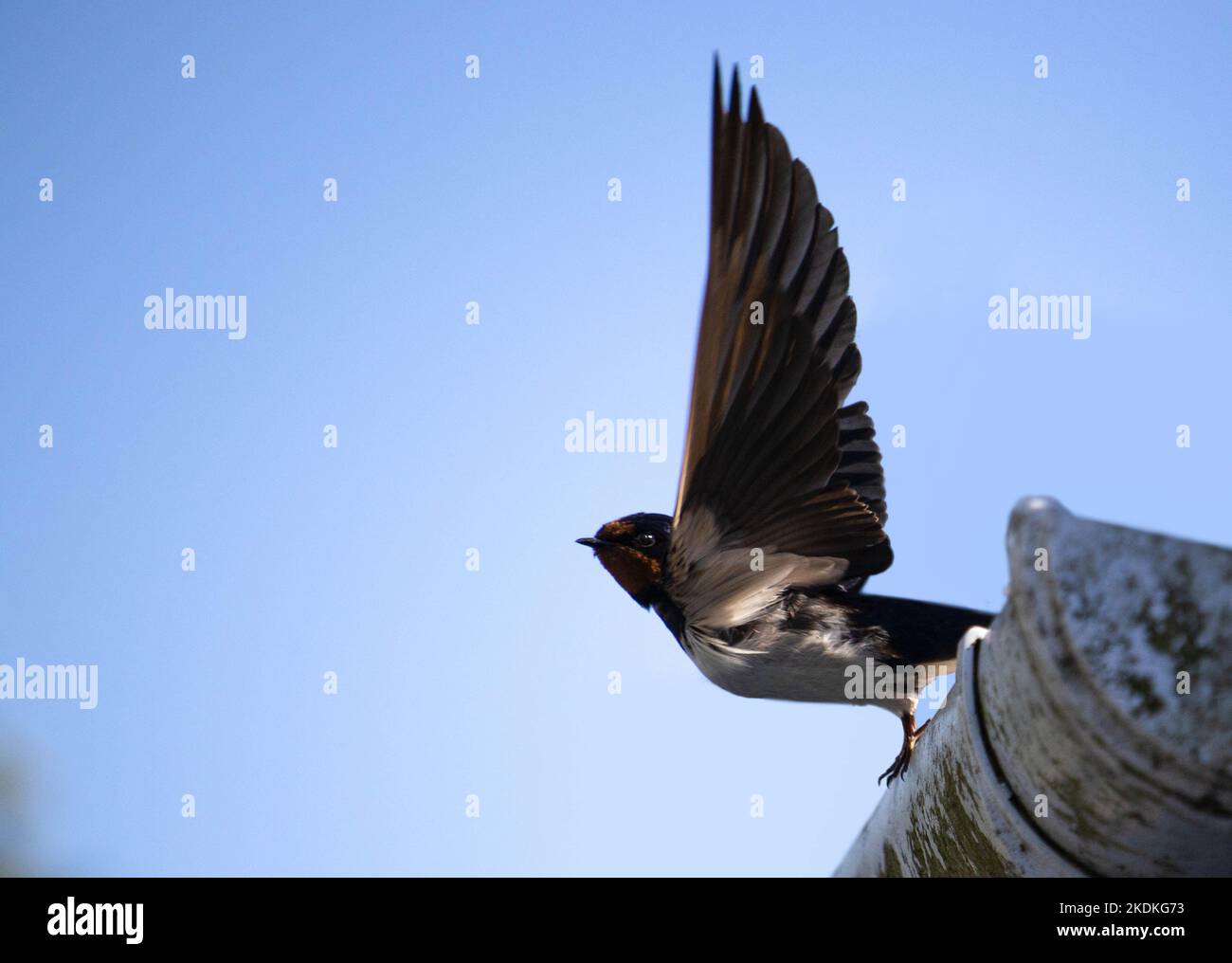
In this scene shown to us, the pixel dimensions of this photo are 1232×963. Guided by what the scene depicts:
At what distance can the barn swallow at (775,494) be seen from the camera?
2381mm

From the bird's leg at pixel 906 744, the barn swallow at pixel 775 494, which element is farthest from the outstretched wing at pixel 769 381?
the bird's leg at pixel 906 744

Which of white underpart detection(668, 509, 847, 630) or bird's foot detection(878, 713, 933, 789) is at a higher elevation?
white underpart detection(668, 509, 847, 630)

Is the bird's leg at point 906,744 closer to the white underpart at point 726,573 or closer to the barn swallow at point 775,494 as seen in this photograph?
the barn swallow at point 775,494

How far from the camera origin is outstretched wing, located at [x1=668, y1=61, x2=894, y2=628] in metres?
2.36

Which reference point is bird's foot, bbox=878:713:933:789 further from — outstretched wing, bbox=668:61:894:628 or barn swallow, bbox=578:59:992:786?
outstretched wing, bbox=668:61:894:628

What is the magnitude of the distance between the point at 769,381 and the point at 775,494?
1.07 ft

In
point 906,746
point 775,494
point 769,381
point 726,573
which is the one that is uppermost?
point 769,381

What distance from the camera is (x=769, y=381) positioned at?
241cm

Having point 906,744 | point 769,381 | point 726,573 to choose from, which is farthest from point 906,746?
point 769,381

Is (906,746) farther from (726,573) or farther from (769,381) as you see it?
(769,381)

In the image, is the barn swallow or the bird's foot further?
the bird's foot

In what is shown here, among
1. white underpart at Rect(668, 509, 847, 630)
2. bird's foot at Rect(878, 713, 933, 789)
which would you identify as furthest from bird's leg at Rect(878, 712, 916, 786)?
white underpart at Rect(668, 509, 847, 630)
